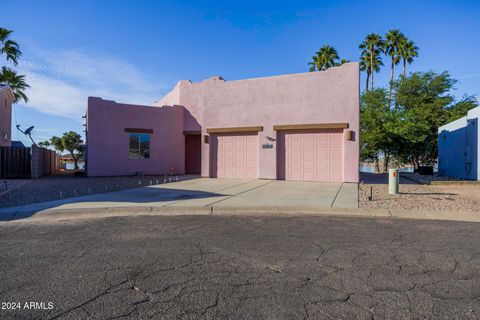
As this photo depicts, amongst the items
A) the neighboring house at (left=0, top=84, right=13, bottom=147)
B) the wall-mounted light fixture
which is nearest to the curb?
the wall-mounted light fixture

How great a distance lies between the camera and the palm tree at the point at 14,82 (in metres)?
28.2

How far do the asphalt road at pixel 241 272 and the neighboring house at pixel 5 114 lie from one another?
2364 cm

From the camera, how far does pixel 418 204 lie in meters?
8.77

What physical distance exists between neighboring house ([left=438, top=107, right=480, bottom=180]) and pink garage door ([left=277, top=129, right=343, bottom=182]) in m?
8.78

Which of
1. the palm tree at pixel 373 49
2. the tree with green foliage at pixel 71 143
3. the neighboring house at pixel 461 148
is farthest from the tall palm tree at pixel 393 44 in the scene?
the tree with green foliage at pixel 71 143

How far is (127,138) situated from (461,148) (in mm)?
22139

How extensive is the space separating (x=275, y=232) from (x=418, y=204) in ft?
17.4

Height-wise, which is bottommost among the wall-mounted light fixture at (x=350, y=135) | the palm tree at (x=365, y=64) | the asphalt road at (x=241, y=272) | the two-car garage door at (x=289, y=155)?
the asphalt road at (x=241, y=272)

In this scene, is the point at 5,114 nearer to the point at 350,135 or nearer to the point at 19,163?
the point at 19,163

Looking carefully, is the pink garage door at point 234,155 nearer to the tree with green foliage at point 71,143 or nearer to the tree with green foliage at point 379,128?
the tree with green foliage at point 379,128

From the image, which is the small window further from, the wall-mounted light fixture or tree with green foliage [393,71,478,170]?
tree with green foliage [393,71,478,170]

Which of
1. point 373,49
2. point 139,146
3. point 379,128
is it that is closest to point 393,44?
point 373,49

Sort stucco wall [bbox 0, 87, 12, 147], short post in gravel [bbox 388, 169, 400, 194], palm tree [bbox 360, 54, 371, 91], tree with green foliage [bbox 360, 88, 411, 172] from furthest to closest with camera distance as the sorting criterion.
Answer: palm tree [bbox 360, 54, 371, 91], stucco wall [bbox 0, 87, 12, 147], tree with green foliage [bbox 360, 88, 411, 172], short post in gravel [bbox 388, 169, 400, 194]

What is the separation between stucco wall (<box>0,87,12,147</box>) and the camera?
24.4 metres
